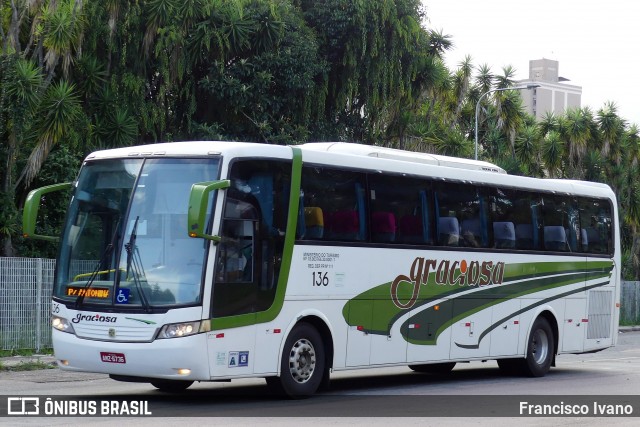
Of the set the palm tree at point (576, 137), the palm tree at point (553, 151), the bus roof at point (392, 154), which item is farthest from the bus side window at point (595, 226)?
the palm tree at point (576, 137)

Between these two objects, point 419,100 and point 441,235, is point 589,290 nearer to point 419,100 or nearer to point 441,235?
point 441,235

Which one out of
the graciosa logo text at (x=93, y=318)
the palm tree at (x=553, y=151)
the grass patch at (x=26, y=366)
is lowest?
the grass patch at (x=26, y=366)

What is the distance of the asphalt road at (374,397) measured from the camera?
1190 centimetres

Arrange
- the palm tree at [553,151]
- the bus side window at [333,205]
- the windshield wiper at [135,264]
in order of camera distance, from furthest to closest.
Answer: the palm tree at [553,151] → the bus side window at [333,205] → the windshield wiper at [135,264]

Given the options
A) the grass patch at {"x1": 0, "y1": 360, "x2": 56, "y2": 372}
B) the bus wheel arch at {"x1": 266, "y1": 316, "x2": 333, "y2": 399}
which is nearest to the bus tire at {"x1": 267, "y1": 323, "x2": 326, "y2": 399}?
the bus wheel arch at {"x1": 266, "y1": 316, "x2": 333, "y2": 399}

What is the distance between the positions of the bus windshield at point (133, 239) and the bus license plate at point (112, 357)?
58cm

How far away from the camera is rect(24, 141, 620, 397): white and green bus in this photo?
1248cm

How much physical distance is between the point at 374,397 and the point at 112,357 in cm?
393

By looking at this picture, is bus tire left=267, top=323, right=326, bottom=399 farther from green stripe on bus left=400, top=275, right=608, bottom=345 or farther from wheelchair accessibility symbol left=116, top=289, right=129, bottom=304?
wheelchair accessibility symbol left=116, top=289, right=129, bottom=304

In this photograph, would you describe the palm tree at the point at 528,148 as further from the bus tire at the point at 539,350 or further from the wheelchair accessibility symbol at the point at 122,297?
the wheelchair accessibility symbol at the point at 122,297

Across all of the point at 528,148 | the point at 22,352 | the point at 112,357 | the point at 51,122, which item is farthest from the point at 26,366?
the point at 528,148

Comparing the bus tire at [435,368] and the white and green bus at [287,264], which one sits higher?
the white and green bus at [287,264]

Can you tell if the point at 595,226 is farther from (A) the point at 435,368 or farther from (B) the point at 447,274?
(B) the point at 447,274

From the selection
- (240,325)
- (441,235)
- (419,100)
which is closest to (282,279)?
(240,325)
